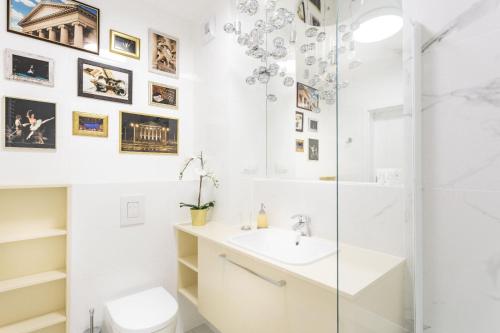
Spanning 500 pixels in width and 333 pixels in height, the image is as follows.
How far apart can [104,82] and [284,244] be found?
5.51ft

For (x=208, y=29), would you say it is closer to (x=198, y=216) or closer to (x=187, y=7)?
(x=187, y=7)

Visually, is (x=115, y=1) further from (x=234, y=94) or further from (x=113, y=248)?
(x=113, y=248)

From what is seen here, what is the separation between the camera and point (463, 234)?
85cm

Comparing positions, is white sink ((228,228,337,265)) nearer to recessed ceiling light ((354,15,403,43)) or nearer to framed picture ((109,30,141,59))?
recessed ceiling light ((354,15,403,43))

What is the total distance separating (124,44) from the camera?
1.84 meters

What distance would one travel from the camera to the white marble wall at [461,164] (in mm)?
792

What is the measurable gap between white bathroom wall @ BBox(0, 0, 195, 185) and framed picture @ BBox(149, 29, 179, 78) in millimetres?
43

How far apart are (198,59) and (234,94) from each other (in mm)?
578

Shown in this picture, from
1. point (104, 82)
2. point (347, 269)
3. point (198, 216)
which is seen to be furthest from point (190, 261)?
point (104, 82)

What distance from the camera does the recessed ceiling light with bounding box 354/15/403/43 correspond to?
3.27 feet

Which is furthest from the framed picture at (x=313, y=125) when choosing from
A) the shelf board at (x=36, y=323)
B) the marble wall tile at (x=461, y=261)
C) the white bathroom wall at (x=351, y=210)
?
the shelf board at (x=36, y=323)

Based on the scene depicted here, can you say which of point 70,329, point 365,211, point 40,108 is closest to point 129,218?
point 70,329

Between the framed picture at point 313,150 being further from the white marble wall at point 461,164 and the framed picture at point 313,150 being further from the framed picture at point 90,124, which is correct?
the framed picture at point 90,124

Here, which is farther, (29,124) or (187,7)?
(187,7)
